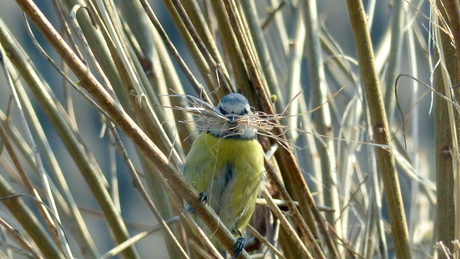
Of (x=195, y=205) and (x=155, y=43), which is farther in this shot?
(x=155, y=43)

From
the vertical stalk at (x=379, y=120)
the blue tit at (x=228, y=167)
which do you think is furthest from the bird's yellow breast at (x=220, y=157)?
the vertical stalk at (x=379, y=120)

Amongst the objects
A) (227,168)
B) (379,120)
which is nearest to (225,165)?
(227,168)

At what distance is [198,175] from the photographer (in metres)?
1.54

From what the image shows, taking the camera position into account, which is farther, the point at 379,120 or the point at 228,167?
the point at 228,167

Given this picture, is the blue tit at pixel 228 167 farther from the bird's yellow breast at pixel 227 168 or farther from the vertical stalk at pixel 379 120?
the vertical stalk at pixel 379 120

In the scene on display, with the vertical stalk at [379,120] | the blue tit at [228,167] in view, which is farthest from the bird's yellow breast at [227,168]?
the vertical stalk at [379,120]

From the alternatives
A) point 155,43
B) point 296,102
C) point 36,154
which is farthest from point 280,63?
point 36,154

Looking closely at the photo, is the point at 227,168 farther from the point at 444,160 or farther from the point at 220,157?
the point at 444,160

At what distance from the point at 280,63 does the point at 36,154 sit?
135 cm

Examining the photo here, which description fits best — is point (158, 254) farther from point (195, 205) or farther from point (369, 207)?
point (195, 205)

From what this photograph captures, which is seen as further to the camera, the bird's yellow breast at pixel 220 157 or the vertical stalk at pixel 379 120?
the bird's yellow breast at pixel 220 157

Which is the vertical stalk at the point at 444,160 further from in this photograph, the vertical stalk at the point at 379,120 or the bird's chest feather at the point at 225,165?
the bird's chest feather at the point at 225,165

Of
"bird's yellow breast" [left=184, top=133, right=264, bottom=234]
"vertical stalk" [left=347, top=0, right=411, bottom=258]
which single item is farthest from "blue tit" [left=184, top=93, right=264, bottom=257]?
"vertical stalk" [left=347, top=0, right=411, bottom=258]

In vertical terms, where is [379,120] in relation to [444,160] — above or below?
above
